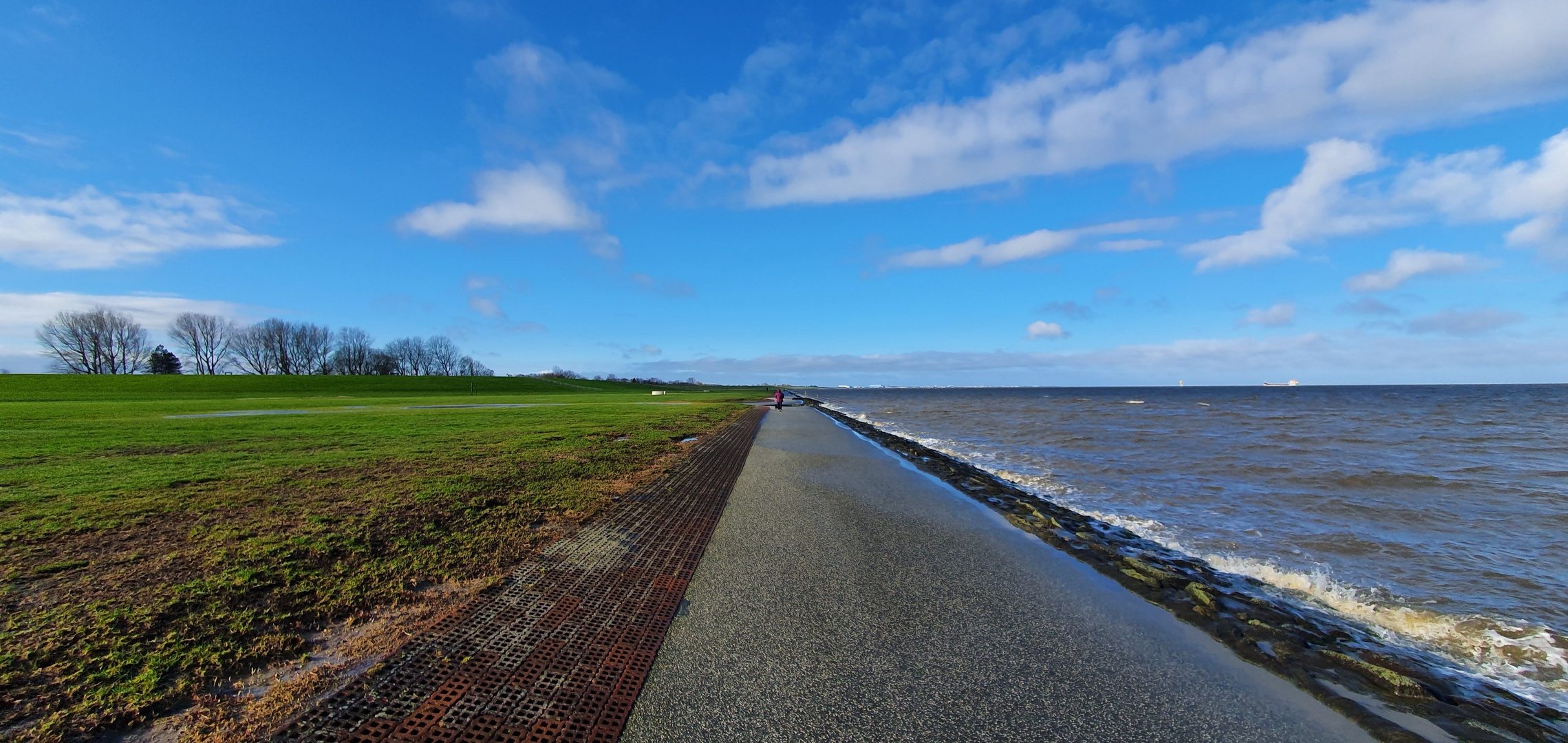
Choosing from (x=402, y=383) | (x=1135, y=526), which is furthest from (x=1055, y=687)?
(x=402, y=383)

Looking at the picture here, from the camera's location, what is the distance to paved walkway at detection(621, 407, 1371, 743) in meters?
3.54

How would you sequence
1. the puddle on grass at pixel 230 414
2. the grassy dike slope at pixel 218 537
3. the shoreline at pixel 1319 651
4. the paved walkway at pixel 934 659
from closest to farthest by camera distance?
1. the paved walkway at pixel 934 659
2. the grassy dike slope at pixel 218 537
3. the shoreline at pixel 1319 651
4. the puddle on grass at pixel 230 414

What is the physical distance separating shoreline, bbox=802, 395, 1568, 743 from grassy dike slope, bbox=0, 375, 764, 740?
22.7 ft

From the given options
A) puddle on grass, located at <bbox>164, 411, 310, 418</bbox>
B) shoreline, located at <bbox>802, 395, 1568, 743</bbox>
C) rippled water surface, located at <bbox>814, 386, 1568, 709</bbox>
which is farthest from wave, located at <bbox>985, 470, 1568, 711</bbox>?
puddle on grass, located at <bbox>164, 411, 310, 418</bbox>

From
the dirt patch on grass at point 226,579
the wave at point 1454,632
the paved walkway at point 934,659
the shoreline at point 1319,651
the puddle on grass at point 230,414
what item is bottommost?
the wave at point 1454,632

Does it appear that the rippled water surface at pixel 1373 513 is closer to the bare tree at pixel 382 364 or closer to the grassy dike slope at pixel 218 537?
the grassy dike slope at pixel 218 537

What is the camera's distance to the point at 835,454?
1748 centimetres

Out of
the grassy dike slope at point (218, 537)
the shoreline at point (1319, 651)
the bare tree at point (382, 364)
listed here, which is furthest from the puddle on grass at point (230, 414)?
the bare tree at point (382, 364)

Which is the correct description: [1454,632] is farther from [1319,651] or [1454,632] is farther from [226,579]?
[226,579]

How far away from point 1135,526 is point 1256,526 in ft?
7.11

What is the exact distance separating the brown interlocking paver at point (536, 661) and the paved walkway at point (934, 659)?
0.27m

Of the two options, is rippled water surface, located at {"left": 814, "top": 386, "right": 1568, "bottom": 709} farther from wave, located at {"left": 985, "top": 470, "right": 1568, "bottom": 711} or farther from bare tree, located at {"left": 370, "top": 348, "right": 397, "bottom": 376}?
bare tree, located at {"left": 370, "top": 348, "right": 397, "bottom": 376}

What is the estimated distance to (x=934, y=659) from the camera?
4328mm

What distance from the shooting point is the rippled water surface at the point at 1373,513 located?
20.2 feet
